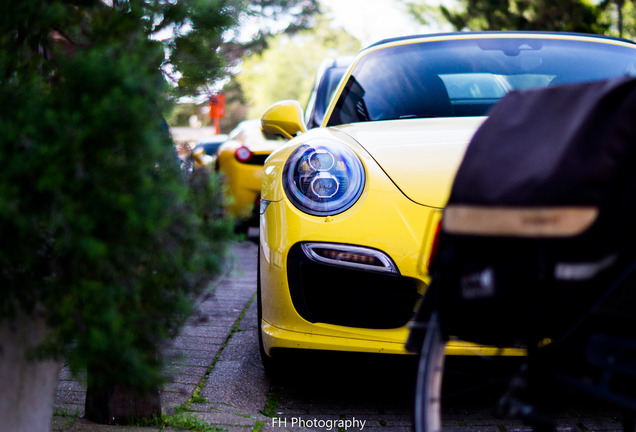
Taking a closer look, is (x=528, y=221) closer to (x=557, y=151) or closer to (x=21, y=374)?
(x=557, y=151)

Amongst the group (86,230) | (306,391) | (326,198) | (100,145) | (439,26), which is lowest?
(439,26)

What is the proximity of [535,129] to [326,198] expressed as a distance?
1.14 m

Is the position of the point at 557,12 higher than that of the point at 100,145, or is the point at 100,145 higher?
the point at 100,145

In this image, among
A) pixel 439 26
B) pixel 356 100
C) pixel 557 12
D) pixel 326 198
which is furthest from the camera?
pixel 439 26

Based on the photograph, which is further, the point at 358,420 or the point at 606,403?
the point at 358,420

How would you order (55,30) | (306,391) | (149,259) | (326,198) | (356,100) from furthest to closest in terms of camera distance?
(356,100)
(306,391)
(326,198)
(55,30)
(149,259)

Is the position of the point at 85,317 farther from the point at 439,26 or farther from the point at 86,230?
the point at 439,26

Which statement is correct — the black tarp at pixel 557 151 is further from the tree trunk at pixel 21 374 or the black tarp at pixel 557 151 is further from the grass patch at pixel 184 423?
the grass patch at pixel 184 423

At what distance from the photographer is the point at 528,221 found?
134 centimetres

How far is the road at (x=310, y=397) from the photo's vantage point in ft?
8.00

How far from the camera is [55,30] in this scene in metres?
1.72

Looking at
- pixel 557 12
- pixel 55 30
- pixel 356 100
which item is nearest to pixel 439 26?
pixel 557 12

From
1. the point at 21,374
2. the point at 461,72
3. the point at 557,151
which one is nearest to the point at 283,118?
the point at 461,72

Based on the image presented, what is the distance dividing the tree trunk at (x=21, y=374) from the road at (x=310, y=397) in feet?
1.39
